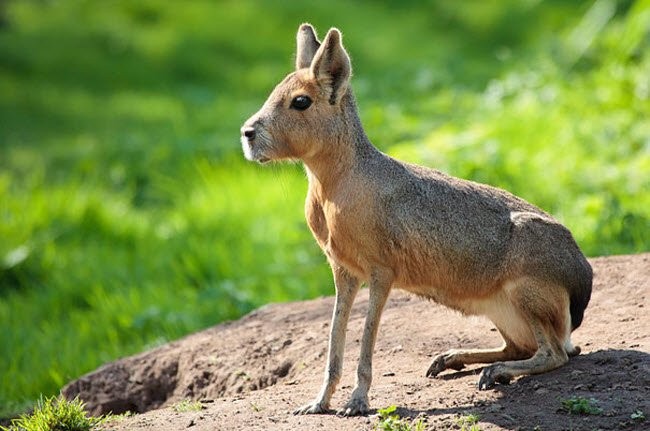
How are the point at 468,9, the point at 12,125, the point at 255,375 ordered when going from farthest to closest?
the point at 468,9 → the point at 12,125 → the point at 255,375

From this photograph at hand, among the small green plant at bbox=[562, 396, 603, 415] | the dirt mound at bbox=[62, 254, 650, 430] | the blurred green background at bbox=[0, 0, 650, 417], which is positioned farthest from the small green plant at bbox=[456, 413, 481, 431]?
the blurred green background at bbox=[0, 0, 650, 417]

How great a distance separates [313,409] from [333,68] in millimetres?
1415

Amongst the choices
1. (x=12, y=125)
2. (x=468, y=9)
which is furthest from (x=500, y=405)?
(x=468, y=9)

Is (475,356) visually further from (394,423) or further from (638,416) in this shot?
(638,416)

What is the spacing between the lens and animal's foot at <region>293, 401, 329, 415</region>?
4.75m

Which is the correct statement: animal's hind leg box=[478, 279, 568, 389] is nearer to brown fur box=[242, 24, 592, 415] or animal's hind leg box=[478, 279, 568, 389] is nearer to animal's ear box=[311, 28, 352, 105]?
brown fur box=[242, 24, 592, 415]

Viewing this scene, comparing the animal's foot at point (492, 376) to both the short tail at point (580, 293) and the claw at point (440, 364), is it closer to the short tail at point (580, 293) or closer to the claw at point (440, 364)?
the claw at point (440, 364)

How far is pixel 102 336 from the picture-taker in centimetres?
810

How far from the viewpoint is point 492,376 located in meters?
4.78

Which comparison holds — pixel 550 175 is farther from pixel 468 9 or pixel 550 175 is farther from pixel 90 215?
pixel 468 9

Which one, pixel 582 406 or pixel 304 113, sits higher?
pixel 304 113

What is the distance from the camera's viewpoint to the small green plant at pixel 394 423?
14.3 feet

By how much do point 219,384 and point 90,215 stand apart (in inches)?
179

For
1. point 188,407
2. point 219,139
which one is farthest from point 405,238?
point 219,139
